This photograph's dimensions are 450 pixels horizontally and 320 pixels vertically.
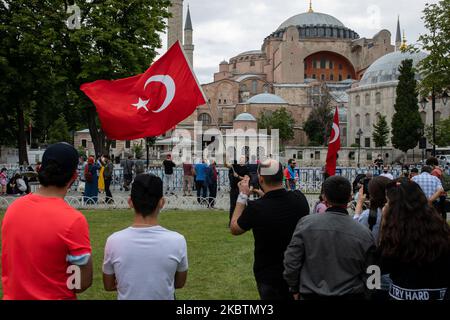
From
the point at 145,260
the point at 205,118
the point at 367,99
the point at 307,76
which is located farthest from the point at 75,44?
the point at 307,76

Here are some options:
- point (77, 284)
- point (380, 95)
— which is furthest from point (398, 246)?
point (380, 95)

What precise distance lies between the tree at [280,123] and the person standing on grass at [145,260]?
67470 millimetres

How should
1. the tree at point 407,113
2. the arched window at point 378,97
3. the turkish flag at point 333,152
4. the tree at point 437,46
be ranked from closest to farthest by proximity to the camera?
the turkish flag at point 333,152 → the tree at point 437,46 → the tree at point 407,113 → the arched window at point 378,97

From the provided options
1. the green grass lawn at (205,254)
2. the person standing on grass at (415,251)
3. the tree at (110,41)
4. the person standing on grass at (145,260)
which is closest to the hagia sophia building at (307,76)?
the tree at (110,41)

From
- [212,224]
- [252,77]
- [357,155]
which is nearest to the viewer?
[212,224]

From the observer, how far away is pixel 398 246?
3523 mm

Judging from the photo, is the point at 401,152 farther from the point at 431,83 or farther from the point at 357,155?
the point at 431,83

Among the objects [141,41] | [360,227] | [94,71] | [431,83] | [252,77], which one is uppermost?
[252,77]

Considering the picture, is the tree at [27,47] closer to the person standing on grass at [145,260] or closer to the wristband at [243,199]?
the wristband at [243,199]

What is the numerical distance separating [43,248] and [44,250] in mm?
13

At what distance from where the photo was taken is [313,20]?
10744 cm

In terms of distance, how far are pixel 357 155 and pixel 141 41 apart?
126ft

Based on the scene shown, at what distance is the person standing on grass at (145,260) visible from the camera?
3254 millimetres

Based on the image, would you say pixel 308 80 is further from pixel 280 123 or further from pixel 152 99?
pixel 152 99
